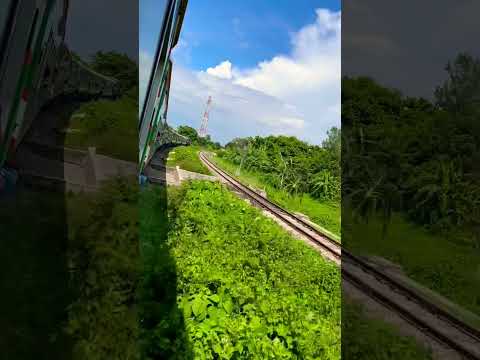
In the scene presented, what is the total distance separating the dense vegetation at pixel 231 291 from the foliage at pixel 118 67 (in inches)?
67.7

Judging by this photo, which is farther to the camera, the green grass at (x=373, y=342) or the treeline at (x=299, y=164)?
the treeline at (x=299, y=164)

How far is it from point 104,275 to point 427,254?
825 centimetres

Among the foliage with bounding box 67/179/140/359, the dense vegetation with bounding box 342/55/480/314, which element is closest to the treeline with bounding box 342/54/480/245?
the dense vegetation with bounding box 342/55/480/314

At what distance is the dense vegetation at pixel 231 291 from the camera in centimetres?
250

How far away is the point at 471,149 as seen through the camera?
10062 millimetres

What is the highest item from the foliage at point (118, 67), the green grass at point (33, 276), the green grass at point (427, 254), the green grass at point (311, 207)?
the foliage at point (118, 67)

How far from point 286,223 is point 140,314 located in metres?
5.52

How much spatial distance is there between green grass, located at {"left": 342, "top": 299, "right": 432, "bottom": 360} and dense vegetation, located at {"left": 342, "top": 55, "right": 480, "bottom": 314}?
391 centimetres

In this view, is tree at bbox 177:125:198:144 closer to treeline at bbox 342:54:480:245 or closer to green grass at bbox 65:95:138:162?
treeline at bbox 342:54:480:245

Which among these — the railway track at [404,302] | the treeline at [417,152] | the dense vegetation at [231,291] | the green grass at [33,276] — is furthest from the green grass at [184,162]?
the green grass at [33,276]

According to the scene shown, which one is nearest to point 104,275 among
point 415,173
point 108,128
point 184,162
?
point 108,128

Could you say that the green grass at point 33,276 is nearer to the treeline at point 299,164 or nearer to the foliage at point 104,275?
the foliage at point 104,275

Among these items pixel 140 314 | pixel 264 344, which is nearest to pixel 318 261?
pixel 264 344

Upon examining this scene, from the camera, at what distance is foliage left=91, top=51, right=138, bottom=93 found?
83.0 inches
